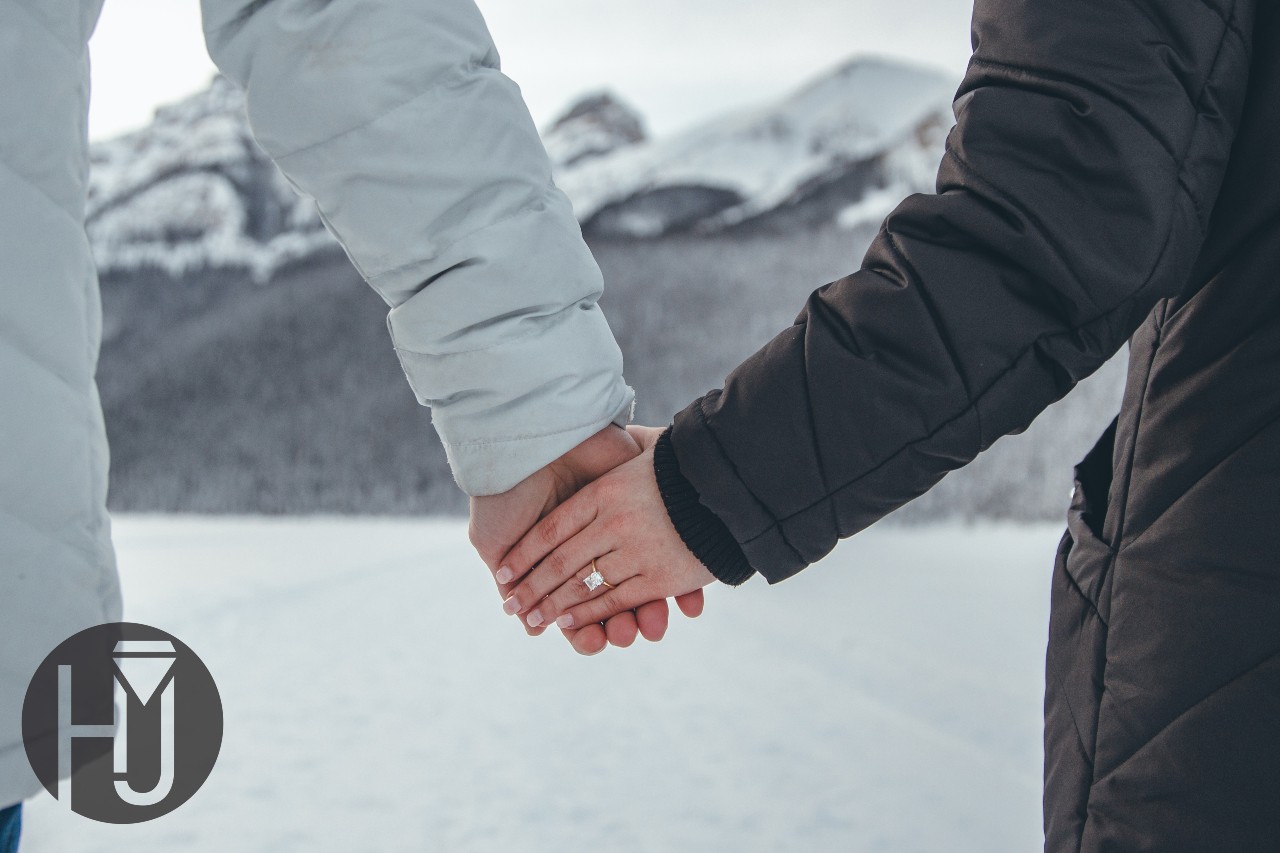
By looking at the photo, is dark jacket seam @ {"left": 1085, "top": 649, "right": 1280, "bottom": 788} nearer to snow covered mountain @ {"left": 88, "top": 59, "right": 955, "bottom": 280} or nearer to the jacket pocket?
the jacket pocket

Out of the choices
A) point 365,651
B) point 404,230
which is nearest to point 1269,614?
point 404,230

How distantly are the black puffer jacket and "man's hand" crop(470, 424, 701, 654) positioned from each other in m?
0.25

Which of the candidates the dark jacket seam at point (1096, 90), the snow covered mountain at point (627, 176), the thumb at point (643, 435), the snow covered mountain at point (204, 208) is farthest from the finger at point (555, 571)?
the snow covered mountain at point (204, 208)

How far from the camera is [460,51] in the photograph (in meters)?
0.73

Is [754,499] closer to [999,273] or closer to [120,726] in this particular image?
[999,273]

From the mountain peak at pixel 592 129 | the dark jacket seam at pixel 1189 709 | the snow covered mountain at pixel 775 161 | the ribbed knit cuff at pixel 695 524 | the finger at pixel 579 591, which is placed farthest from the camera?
the mountain peak at pixel 592 129

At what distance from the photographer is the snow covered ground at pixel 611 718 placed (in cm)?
107

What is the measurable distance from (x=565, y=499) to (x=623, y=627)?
0.13 meters

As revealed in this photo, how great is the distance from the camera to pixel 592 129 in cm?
403

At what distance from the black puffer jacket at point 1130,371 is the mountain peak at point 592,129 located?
11.7 feet

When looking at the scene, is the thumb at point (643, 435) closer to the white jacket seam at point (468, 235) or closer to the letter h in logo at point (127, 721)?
the white jacket seam at point (468, 235)

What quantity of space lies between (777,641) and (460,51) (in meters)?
1.18

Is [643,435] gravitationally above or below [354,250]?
below

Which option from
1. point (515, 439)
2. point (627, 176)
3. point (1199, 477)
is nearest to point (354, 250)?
point (515, 439)
